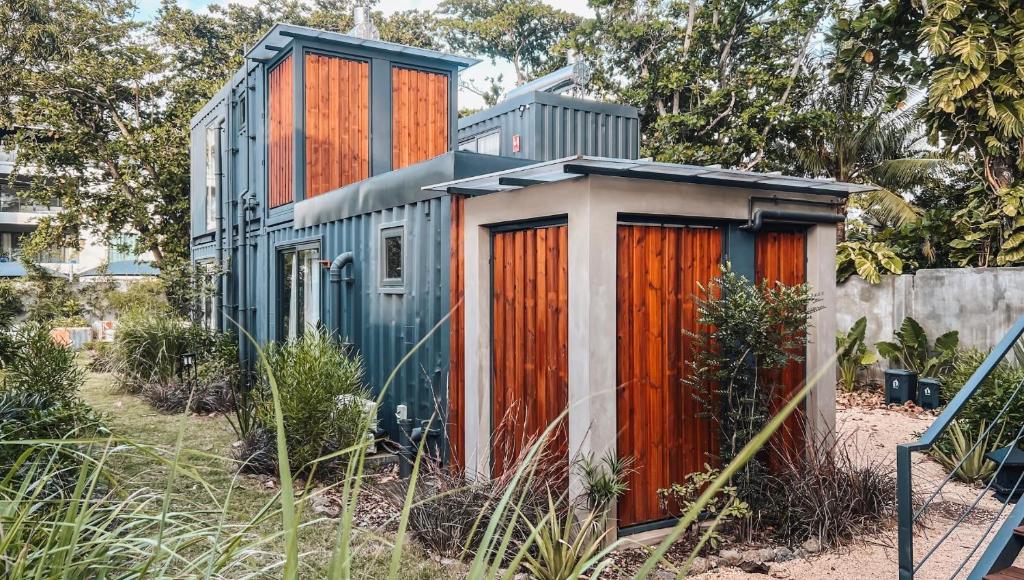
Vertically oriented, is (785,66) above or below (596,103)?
above

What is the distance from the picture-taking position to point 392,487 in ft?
17.3

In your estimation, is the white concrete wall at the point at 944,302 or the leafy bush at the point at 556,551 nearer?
the leafy bush at the point at 556,551

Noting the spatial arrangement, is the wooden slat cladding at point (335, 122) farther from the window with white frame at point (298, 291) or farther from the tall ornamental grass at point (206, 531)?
the tall ornamental grass at point (206, 531)

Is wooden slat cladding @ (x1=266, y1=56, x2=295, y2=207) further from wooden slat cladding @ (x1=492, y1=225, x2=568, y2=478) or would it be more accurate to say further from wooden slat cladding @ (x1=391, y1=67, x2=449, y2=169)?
wooden slat cladding @ (x1=492, y1=225, x2=568, y2=478)

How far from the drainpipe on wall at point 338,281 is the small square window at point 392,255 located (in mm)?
653

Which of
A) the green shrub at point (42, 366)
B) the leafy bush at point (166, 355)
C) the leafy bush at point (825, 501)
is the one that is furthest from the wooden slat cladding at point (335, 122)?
the leafy bush at point (825, 501)

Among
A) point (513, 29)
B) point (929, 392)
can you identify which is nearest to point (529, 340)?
point (929, 392)

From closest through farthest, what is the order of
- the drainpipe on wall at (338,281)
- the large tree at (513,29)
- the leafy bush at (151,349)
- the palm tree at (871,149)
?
1. the drainpipe on wall at (338,281)
2. the leafy bush at (151,349)
3. the palm tree at (871,149)
4. the large tree at (513,29)

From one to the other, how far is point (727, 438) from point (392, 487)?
2.46 m

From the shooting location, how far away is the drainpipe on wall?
714 cm

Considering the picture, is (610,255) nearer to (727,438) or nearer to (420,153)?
(727,438)

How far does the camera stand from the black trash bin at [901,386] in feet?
30.1

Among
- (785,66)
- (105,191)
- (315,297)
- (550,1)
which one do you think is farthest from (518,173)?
(550,1)

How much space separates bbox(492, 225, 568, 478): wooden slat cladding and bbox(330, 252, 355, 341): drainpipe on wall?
226 cm
